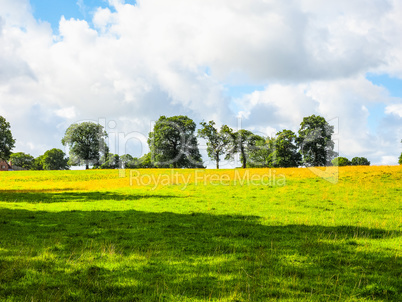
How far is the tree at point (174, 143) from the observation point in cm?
8631

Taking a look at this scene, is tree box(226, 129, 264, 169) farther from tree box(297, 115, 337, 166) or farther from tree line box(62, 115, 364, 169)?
tree box(297, 115, 337, 166)

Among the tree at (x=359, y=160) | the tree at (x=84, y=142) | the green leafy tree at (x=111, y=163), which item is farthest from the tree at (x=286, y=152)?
the tree at (x=359, y=160)

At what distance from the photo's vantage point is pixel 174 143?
88375 mm

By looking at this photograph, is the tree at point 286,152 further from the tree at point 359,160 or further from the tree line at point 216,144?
the tree at point 359,160

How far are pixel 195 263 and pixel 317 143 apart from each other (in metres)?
79.7

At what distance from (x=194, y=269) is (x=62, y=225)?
10.9 meters

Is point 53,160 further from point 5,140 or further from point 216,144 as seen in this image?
point 216,144

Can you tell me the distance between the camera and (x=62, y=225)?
54.7ft

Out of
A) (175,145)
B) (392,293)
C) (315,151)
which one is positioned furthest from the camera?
(175,145)

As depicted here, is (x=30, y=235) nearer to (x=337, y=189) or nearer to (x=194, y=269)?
(x=194, y=269)

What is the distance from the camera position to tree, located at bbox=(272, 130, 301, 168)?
280 ft

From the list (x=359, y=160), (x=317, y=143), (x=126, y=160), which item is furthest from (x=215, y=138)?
(x=359, y=160)

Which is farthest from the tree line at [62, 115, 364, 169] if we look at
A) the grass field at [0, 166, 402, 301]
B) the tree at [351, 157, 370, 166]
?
the tree at [351, 157, 370, 166]

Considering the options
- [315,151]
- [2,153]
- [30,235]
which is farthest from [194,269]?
[315,151]
